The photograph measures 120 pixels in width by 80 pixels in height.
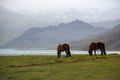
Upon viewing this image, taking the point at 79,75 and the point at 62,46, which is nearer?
the point at 79,75

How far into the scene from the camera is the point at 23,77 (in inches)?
986

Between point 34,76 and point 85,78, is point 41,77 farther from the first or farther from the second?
point 85,78

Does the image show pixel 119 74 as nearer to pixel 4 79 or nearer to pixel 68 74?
pixel 68 74

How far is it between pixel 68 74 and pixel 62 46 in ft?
76.9

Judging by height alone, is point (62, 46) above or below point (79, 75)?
above

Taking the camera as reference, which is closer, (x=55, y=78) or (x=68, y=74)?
(x=55, y=78)

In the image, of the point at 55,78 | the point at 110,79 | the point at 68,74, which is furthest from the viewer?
the point at 68,74

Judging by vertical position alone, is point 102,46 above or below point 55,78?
above

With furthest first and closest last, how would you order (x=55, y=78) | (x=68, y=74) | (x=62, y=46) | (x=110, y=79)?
(x=62, y=46), (x=68, y=74), (x=55, y=78), (x=110, y=79)

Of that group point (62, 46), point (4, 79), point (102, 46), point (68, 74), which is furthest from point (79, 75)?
point (102, 46)

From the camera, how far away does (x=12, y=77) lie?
995 inches

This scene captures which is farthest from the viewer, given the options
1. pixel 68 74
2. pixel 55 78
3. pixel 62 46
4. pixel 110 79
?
pixel 62 46

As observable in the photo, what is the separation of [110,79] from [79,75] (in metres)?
3.46

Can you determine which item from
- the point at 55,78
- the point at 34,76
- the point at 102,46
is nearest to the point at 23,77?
the point at 34,76
